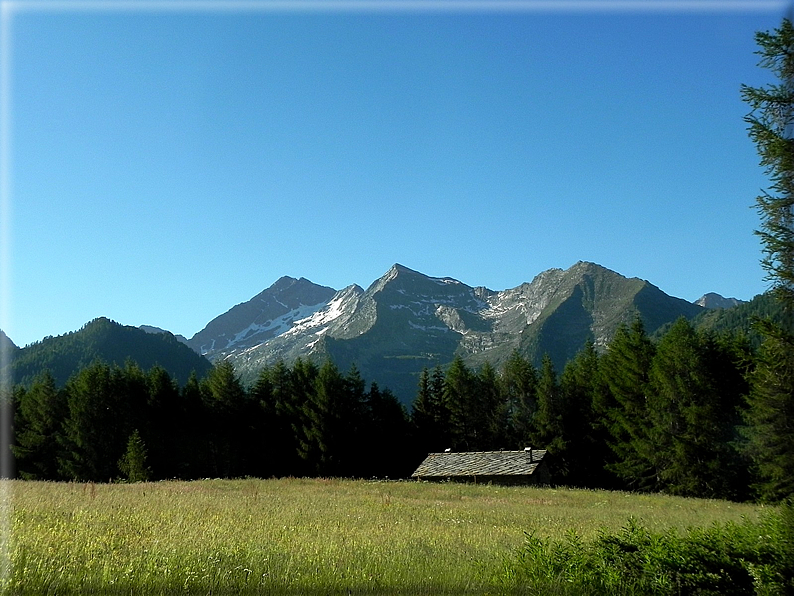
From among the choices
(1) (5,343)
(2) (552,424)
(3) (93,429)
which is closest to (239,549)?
(1) (5,343)

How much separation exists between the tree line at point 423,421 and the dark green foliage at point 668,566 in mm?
41128

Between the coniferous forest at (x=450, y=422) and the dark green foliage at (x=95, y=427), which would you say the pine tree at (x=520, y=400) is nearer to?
the coniferous forest at (x=450, y=422)

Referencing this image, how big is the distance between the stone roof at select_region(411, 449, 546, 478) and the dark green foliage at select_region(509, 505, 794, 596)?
127 ft

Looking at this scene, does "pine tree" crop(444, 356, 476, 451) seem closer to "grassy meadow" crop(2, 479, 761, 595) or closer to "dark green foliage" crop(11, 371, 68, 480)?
"dark green foliage" crop(11, 371, 68, 480)

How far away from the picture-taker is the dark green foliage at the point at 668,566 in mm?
8359

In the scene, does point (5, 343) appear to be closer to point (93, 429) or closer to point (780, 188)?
point (780, 188)

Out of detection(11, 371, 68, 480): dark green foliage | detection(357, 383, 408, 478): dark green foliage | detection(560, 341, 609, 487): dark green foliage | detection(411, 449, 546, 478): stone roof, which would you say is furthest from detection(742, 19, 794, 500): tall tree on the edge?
detection(11, 371, 68, 480): dark green foliage

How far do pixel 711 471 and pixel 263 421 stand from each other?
40.5 meters

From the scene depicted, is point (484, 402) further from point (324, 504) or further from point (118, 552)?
point (118, 552)

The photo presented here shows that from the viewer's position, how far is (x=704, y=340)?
5241 centimetres

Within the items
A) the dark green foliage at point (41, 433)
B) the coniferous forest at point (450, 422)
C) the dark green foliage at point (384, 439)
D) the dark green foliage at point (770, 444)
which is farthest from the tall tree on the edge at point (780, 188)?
the dark green foliage at point (41, 433)

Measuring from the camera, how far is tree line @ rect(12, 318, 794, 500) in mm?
48625

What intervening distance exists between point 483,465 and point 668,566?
4243cm

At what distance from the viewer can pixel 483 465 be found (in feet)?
163
